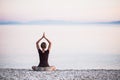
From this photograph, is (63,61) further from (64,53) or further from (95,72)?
(95,72)

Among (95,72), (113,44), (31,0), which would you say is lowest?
(95,72)

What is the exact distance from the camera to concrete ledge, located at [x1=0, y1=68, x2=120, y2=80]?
591cm

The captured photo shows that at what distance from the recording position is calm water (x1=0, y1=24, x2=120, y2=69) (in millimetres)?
7488

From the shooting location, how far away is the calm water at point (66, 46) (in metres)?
7.49

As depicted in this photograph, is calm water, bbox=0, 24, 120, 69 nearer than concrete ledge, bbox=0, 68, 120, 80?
No

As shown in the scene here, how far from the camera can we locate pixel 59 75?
6.18 m

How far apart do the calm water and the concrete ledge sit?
0.79 metres

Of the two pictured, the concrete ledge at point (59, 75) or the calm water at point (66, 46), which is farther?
the calm water at point (66, 46)

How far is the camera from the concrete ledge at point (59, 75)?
5905 millimetres

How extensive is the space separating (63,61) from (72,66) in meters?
0.22

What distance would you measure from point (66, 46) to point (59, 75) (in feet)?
6.52

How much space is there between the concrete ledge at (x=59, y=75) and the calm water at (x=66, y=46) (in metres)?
0.79

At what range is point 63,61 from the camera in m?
7.65

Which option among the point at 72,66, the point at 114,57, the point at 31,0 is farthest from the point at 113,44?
the point at 31,0
